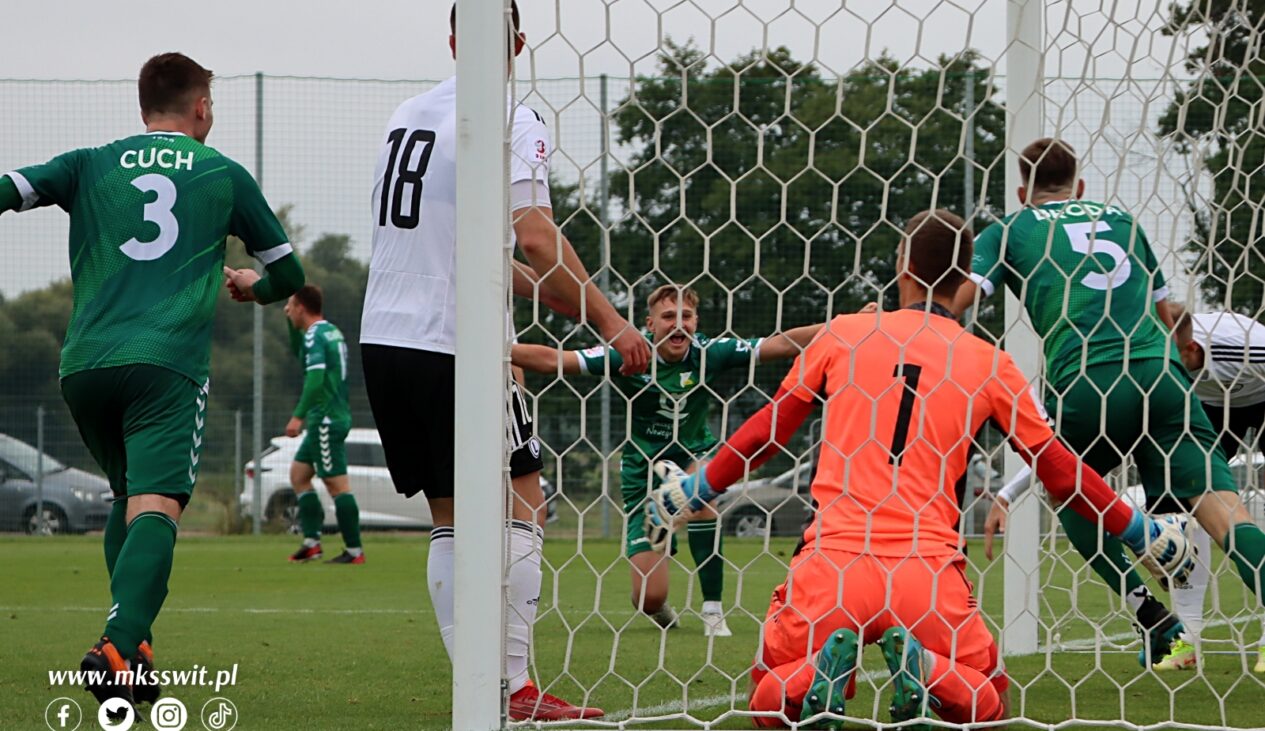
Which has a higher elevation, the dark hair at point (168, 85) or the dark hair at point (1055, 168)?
the dark hair at point (168, 85)

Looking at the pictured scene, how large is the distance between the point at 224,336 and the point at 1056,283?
508 inches

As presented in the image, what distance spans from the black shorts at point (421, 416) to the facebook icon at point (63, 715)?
100 centimetres

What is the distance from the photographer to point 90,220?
4191 millimetres

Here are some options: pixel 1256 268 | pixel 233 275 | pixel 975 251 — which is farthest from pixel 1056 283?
pixel 1256 268

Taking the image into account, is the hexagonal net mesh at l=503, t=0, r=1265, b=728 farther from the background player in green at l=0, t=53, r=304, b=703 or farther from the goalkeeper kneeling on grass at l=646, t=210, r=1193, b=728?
the background player in green at l=0, t=53, r=304, b=703

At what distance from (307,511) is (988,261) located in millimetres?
8250

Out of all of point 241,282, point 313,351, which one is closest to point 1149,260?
point 241,282

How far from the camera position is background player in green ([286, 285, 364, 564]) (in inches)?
442

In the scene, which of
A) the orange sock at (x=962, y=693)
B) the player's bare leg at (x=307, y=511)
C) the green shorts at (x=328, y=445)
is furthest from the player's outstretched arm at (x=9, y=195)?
the player's bare leg at (x=307, y=511)

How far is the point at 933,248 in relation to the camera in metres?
3.69

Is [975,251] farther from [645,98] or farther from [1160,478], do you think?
[645,98]

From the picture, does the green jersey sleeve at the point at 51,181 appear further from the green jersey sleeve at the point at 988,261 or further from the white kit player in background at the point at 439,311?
the green jersey sleeve at the point at 988,261

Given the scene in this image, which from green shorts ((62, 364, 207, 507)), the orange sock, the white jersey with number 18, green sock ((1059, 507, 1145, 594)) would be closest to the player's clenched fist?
green shorts ((62, 364, 207, 507))

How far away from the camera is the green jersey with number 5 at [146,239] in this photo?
162 inches
